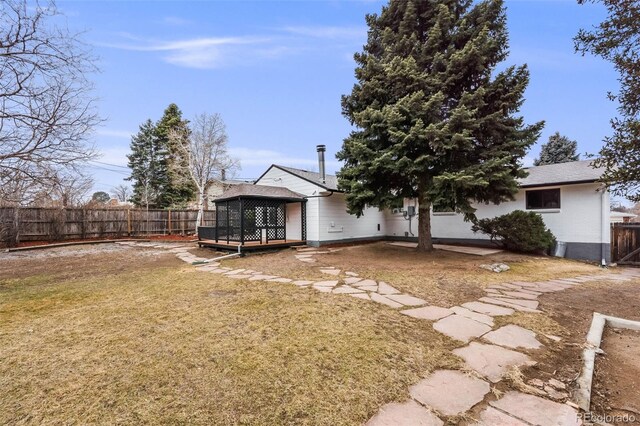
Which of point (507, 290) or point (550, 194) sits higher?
point (550, 194)

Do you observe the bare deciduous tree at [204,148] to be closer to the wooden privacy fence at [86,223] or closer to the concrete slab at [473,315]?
the wooden privacy fence at [86,223]

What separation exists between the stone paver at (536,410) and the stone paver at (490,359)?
8.5 inches

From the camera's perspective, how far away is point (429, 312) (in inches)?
150

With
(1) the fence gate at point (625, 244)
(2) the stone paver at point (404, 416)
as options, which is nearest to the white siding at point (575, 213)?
(1) the fence gate at point (625, 244)

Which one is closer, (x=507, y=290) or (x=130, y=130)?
(x=507, y=290)

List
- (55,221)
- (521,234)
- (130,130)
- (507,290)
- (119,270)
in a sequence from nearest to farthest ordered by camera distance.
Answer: (507,290)
(119,270)
(521,234)
(55,221)
(130,130)

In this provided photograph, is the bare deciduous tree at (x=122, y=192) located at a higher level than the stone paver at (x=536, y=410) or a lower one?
higher

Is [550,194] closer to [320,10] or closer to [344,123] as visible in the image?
[344,123]

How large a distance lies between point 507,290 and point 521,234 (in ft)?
18.1

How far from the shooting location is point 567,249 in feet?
32.6

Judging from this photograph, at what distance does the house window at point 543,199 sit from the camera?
33.5 ft

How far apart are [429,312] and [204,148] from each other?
724 inches

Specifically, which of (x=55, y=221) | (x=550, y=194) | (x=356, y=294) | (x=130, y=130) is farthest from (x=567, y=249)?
(x=130, y=130)

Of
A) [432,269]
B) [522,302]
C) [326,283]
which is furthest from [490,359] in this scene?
[432,269]
